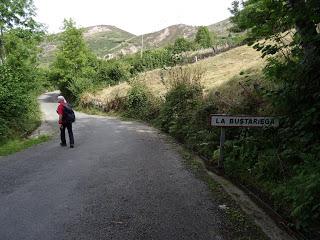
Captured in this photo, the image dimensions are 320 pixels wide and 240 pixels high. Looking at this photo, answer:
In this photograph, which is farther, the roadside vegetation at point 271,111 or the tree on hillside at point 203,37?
the tree on hillside at point 203,37

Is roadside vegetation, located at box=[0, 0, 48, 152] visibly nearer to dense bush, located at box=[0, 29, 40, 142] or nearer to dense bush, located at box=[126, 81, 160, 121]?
dense bush, located at box=[0, 29, 40, 142]

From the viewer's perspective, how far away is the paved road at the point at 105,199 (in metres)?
5.81

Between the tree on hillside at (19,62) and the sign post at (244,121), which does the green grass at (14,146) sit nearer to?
the tree on hillside at (19,62)

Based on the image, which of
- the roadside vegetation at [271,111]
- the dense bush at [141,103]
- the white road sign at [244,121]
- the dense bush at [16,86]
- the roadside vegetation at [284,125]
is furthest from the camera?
the dense bush at [141,103]

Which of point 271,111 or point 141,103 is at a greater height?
point 271,111

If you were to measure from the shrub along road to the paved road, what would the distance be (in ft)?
0.05

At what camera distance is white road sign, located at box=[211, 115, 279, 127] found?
27.4 ft

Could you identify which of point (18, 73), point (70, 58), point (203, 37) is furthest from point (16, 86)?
point (203, 37)

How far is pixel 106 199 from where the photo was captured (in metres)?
7.33

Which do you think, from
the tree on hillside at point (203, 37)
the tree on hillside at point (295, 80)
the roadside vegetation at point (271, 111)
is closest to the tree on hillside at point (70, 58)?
the tree on hillside at point (203, 37)

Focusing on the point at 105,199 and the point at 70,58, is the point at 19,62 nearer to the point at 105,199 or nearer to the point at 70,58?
the point at 105,199

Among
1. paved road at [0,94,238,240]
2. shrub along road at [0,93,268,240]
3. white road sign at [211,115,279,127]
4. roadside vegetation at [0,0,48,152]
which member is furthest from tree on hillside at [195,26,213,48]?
white road sign at [211,115,279,127]

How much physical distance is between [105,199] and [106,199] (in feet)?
0.06

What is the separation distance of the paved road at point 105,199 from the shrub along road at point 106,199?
15 millimetres
